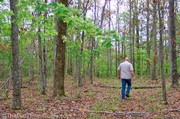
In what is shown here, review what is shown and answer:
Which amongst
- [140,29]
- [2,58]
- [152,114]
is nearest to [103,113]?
[152,114]

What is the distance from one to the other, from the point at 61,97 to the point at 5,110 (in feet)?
10.6

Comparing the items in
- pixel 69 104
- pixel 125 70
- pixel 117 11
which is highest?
pixel 117 11

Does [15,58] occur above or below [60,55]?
below

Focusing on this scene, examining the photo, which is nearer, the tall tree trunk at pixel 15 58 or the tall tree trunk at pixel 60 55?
the tall tree trunk at pixel 15 58

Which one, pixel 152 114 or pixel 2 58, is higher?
pixel 2 58

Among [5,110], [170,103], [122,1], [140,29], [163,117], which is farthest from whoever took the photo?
[140,29]

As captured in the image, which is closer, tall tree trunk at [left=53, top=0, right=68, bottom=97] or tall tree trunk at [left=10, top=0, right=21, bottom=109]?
tall tree trunk at [left=10, top=0, right=21, bottom=109]

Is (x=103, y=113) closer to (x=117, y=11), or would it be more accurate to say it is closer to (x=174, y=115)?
(x=174, y=115)

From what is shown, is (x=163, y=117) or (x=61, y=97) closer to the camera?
(x=163, y=117)

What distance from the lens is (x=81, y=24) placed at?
17.9 ft

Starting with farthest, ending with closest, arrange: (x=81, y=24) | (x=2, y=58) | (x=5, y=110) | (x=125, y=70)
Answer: (x=2, y=58)
(x=125, y=70)
(x=5, y=110)
(x=81, y=24)

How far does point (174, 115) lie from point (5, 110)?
5511 mm

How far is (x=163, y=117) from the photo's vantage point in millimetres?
6863

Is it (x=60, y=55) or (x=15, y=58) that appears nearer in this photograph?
(x=15, y=58)
